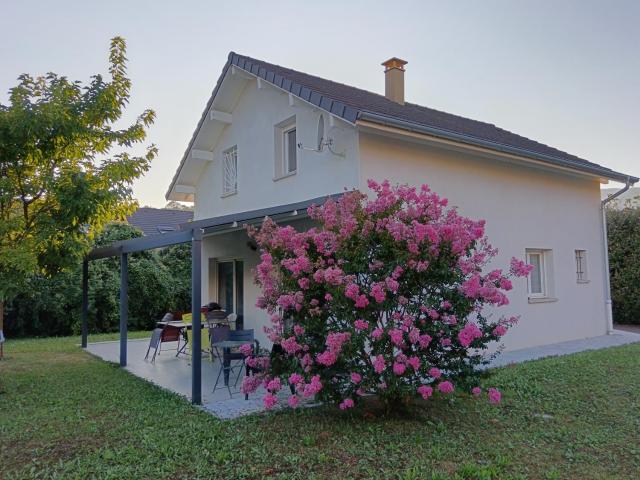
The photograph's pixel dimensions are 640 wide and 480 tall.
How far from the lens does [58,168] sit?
8.66 metres

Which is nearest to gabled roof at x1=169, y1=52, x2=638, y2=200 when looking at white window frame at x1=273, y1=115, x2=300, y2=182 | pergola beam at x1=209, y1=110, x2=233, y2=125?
pergola beam at x1=209, y1=110, x2=233, y2=125

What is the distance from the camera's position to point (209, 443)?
5.32 m

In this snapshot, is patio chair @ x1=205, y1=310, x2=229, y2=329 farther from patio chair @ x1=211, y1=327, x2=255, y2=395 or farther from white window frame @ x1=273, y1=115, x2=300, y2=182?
white window frame @ x1=273, y1=115, x2=300, y2=182

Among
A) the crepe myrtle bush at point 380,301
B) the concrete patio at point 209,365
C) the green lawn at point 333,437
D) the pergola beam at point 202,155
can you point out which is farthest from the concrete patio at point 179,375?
the pergola beam at point 202,155

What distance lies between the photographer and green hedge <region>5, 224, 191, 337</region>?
51.7 feet

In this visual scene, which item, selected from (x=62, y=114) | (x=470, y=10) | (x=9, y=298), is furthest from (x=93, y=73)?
(x=470, y=10)

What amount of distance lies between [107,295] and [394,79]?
39.1ft

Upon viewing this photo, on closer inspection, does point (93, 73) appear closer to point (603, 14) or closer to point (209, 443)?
point (209, 443)

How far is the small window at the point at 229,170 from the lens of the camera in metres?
13.1

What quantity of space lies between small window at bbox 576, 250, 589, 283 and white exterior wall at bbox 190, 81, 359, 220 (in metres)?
7.97

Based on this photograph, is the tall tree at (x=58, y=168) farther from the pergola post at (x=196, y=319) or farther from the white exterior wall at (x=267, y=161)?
the white exterior wall at (x=267, y=161)

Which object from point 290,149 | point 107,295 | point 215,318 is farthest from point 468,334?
point 107,295

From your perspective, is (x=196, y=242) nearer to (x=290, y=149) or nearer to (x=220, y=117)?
(x=290, y=149)

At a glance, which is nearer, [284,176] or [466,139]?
[466,139]
